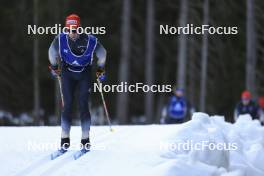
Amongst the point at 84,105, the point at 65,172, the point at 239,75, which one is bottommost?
the point at 65,172

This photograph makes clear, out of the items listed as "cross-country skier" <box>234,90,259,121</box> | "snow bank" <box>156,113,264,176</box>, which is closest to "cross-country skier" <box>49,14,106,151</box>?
"snow bank" <box>156,113,264,176</box>

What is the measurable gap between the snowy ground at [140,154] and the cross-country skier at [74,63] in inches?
20.0

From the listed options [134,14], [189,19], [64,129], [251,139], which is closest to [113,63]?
[134,14]

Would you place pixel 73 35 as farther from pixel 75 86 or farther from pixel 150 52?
pixel 150 52

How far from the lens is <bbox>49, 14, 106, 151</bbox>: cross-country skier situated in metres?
10.1

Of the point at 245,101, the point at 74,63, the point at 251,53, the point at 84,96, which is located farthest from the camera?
the point at 251,53

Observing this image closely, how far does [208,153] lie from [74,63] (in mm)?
2461

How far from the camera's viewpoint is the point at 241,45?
38.9 m

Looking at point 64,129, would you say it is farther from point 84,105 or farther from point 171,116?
point 171,116

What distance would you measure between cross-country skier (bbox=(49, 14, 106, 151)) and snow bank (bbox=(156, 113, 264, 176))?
4.88ft

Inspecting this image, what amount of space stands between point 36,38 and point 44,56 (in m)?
4.31

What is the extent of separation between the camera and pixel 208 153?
1020 centimetres

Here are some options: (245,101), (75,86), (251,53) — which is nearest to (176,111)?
(245,101)

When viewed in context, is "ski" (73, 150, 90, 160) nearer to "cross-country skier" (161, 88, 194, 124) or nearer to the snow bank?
the snow bank
